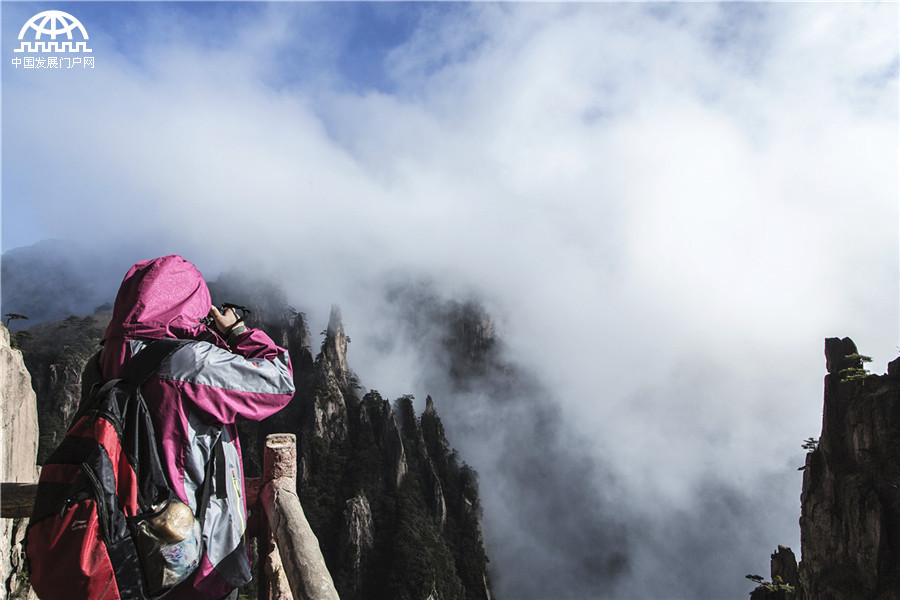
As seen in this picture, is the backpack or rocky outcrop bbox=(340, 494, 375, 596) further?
rocky outcrop bbox=(340, 494, 375, 596)

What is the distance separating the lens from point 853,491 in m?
27.1

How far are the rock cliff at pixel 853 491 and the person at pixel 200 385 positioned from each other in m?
32.7

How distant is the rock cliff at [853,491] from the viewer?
84.5 feet

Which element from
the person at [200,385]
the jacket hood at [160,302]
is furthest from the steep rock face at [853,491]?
the jacket hood at [160,302]

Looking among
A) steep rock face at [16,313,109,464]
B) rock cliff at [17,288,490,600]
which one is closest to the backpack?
steep rock face at [16,313,109,464]

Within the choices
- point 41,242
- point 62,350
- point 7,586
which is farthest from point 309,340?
point 41,242

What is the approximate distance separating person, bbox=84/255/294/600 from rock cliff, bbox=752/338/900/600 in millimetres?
32692

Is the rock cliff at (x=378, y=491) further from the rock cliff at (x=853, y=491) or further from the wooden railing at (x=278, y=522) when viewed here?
the wooden railing at (x=278, y=522)

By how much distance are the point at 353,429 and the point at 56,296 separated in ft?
204

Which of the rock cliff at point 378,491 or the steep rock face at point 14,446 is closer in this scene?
the steep rock face at point 14,446

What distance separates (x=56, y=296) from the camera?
88.8m

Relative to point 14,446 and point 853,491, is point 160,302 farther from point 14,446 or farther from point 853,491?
point 853,491

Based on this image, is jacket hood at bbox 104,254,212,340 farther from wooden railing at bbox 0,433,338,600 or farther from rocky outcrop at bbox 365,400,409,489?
rocky outcrop at bbox 365,400,409,489

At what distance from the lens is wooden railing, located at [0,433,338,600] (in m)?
2.56
